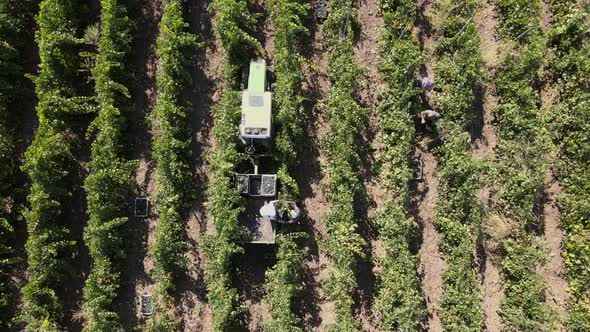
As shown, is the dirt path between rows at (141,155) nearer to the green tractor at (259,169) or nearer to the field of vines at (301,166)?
the field of vines at (301,166)

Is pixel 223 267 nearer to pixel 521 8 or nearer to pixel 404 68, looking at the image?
pixel 404 68

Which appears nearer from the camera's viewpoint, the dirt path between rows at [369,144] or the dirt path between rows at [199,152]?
the dirt path between rows at [199,152]

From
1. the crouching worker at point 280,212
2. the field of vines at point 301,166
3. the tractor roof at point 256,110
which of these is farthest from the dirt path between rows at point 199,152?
the crouching worker at point 280,212

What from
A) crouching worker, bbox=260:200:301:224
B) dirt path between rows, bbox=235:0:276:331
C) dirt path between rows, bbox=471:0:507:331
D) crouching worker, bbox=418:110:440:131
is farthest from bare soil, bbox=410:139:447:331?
dirt path between rows, bbox=235:0:276:331

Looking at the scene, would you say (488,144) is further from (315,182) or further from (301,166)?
(301,166)

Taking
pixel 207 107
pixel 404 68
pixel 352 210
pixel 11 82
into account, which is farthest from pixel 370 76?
pixel 11 82

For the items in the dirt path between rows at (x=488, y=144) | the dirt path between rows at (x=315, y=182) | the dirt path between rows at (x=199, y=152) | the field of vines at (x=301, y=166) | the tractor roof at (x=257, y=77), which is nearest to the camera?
the field of vines at (x=301, y=166)

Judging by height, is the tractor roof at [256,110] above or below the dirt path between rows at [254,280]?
above
